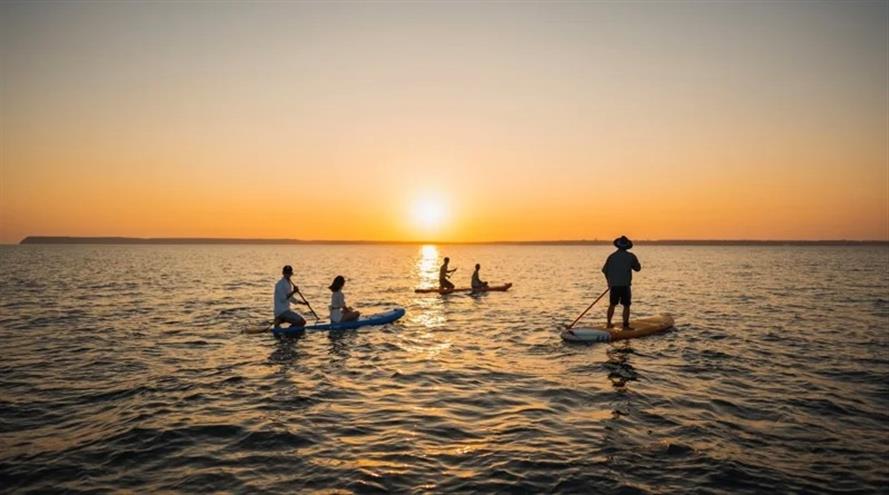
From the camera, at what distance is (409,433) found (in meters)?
9.01

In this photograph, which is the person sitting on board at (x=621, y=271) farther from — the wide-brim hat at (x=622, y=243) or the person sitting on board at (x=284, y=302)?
the person sitting on board at (x=284, y=302)

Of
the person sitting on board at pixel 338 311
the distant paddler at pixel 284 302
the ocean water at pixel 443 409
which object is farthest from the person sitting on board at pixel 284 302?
the person sitting on board at pixel 338 311

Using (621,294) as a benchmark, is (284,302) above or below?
below

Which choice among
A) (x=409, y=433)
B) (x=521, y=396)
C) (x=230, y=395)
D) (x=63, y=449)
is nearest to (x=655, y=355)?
(x=521, y=396)

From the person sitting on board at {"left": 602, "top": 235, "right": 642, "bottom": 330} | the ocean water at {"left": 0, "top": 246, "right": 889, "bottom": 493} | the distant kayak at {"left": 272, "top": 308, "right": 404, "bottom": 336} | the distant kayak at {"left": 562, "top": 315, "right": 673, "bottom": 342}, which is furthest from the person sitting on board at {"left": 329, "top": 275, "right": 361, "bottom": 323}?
the person sitting on board at {"left": 602, "top": 235, "right": 642, "bottom": 330}

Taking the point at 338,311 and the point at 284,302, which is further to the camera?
the point at 338,311

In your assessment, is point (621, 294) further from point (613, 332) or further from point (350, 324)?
point (350, 324)

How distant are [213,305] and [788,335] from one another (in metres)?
27.5

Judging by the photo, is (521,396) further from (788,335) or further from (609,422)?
(788,335)

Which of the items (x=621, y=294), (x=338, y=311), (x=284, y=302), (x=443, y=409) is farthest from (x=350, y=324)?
(x=443, y=409)

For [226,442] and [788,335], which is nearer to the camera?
[226,442]

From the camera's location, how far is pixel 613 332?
57.8 ft

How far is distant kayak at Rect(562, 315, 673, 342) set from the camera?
Answer: 1712cm

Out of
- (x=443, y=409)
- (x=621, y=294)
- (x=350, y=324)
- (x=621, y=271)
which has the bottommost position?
(x=443, y=409)
